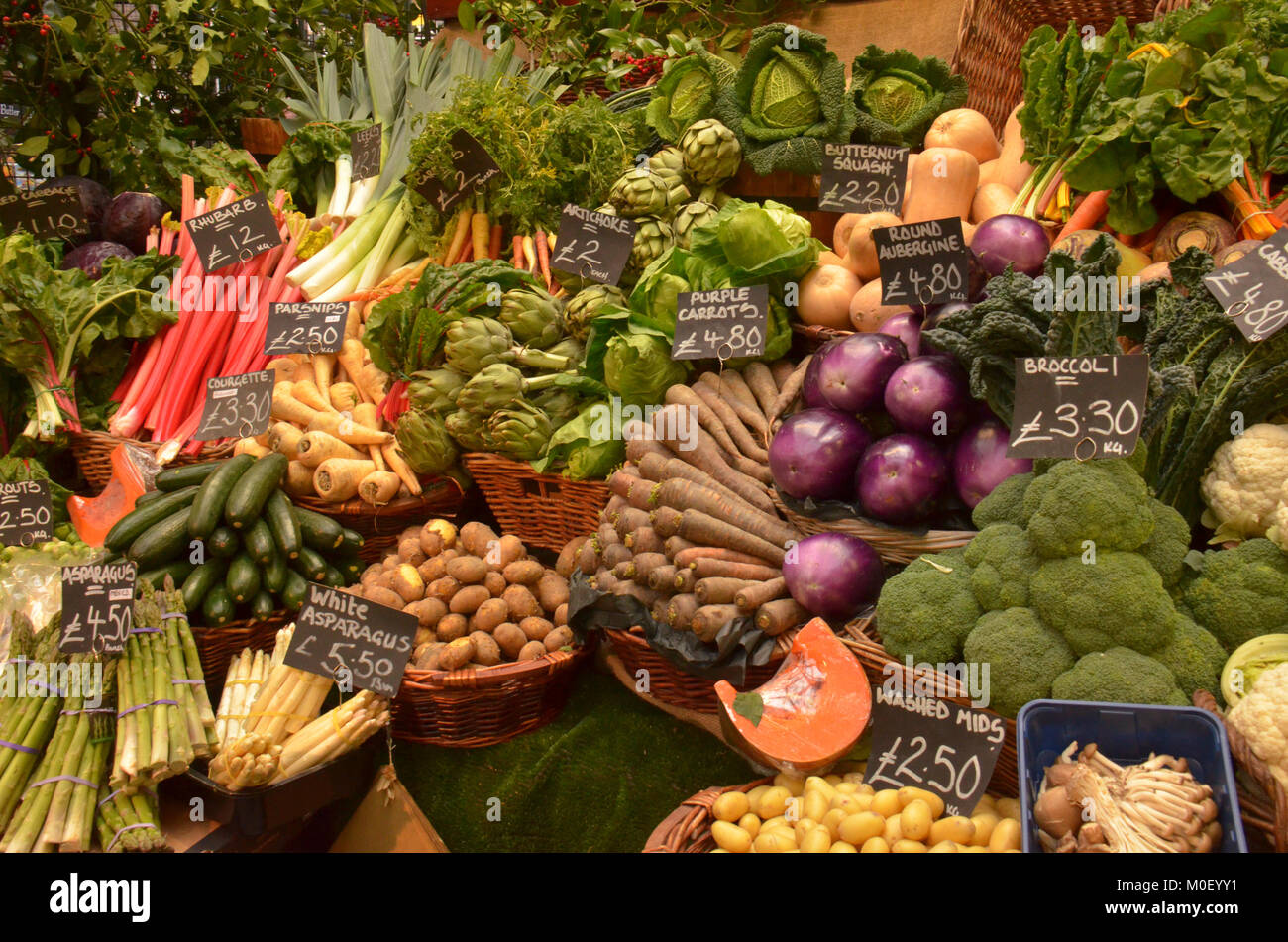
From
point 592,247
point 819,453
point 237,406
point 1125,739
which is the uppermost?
point 592,247

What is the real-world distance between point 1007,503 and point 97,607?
1.98 metres

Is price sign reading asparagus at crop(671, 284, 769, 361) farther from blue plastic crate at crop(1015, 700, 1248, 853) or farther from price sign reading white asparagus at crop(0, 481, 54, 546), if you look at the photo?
price sign reading white asparagus at crop(0, 481, 54, 546)

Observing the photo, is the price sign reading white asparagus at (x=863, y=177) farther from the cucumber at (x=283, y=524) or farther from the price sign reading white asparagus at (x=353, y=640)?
the cucumber at (x=283, y=524)

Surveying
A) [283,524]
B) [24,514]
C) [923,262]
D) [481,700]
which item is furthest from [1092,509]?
[24,514]

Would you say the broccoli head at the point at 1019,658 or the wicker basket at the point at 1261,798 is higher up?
the broccoli head at the point at 1019,658

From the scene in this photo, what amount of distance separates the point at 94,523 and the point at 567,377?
1506 mm

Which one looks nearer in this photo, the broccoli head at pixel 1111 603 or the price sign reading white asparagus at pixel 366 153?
the broccoli head at pixel 1111 603

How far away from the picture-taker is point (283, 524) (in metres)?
2.56

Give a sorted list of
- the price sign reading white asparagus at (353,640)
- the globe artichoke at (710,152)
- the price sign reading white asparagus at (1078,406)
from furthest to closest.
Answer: the globe artichoke at (710,152) → the price sign reading white asparagus at (353,640) → the price sign reading white asparagus at (1078,406)

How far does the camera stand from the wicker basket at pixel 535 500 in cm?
259

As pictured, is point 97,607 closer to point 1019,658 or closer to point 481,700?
point 481,700

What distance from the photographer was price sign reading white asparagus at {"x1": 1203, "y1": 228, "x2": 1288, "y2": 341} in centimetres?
166

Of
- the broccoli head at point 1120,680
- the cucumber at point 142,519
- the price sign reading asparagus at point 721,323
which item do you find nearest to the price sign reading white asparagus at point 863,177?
the price sign reading asparagus at point 721,323

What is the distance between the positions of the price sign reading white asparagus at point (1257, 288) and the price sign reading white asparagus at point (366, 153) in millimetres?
2753
